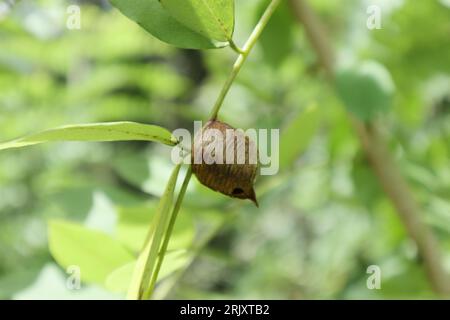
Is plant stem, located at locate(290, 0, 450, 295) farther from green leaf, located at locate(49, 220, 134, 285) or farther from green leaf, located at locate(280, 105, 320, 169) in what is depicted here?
green leaf, located at locate(49, 220, 134, 285)

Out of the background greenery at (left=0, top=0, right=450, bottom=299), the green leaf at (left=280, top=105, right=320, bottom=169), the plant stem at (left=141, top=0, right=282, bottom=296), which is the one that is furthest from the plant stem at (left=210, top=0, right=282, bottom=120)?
the green leaf at (left=280, top=105, right=320, bottom=169)

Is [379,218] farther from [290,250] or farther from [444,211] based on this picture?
[290,250]

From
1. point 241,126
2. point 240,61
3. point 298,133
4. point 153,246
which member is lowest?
point 153,246

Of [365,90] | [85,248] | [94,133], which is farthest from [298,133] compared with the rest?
Result: [94,133]

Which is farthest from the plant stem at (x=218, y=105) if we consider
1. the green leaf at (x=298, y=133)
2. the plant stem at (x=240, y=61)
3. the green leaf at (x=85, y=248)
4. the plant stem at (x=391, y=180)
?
the plant stem at (x=391, y=180)

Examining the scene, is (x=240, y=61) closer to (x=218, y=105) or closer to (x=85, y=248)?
(x=218, y=105)

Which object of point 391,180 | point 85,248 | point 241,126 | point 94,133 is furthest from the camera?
point 241,126
